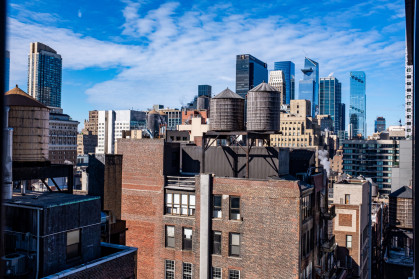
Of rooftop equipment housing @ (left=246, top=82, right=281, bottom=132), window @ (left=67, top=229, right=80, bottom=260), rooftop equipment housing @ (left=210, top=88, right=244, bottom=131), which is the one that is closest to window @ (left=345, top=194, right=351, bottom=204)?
rooftop equipment housing @ (left=246, top=82, right=281, bottom=132)

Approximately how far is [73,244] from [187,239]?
13.8 m

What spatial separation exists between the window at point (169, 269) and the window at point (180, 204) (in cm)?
Answer: 417

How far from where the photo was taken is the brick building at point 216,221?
28312 mm

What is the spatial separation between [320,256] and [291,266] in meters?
9.85

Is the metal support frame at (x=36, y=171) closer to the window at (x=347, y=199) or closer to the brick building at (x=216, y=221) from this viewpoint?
the brick building at (x=216, y=221)

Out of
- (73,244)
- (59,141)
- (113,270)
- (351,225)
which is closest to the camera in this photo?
(73,244)

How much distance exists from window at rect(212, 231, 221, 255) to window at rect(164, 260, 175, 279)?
410cm

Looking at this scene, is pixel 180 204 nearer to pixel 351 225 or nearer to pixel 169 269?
pixel 169 269

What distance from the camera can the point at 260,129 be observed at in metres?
33.8

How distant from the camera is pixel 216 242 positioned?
30656mm

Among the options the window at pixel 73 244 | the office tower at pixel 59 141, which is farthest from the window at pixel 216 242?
the office tower at pixel 59 141

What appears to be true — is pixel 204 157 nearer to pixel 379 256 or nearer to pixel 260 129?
pixel 260 129

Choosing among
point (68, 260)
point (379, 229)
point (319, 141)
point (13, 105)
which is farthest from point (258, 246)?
point (319, 141)

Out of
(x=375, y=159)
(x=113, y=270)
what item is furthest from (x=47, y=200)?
(x=375, y=159)
